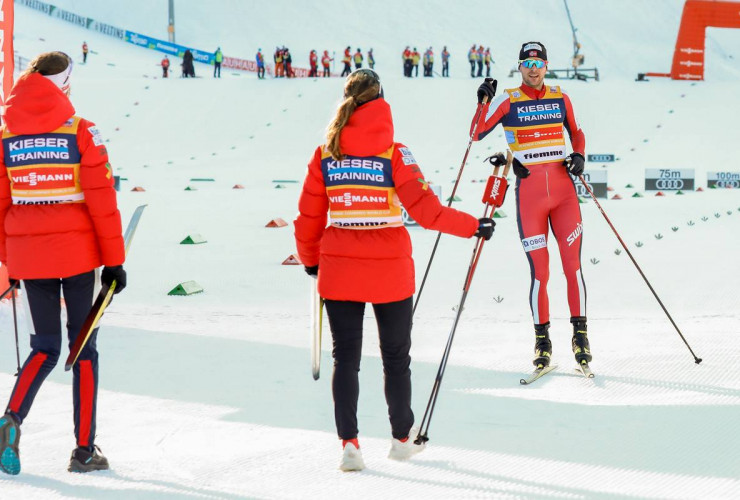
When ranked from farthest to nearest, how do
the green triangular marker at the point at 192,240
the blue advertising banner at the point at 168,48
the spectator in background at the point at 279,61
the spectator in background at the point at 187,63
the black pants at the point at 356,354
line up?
1. the blue advertising banner at the point at 168,48
2. the spectator in background at the point at 187,63
3. the spectator in background at the point at 279,61
4. the green triangular marker at the point at 192,240
5. the black pants at the point at 356,354

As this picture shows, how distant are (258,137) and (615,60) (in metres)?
38.2

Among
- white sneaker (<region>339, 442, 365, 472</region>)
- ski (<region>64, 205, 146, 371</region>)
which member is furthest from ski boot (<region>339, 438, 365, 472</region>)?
ski (<region>64, 205, 146, 371</region>)

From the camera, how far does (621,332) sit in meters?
6.18

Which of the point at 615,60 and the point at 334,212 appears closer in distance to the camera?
the point at 334,212

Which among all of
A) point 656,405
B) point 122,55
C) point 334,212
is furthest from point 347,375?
point 122,55

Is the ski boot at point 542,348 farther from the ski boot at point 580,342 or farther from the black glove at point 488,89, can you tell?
the black glove at point 488,89

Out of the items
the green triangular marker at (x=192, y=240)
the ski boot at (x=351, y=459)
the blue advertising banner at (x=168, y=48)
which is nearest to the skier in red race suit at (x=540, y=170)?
the ski boot at (x=351, y=459)

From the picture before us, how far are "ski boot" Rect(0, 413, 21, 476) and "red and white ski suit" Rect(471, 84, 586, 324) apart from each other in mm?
3029

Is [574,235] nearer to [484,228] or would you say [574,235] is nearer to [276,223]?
[484,228]

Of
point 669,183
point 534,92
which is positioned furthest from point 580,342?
point 669,183

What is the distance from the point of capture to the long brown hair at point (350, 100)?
356 centimetres

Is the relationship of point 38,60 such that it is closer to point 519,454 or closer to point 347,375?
point 347,375

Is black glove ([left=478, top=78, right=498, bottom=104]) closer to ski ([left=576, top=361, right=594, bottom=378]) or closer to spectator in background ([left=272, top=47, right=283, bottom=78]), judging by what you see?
ski ([left=576, top=361, right=594, bottom=378])

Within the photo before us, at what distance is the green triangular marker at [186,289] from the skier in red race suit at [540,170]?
3194mm
